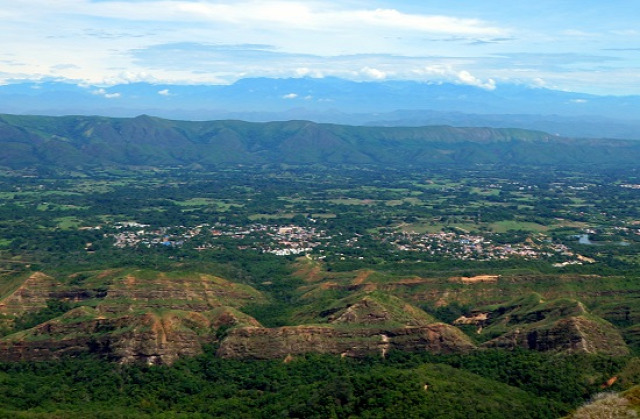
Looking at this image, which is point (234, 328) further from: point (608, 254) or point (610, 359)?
point (608, 254)

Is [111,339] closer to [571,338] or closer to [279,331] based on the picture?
[279,331]

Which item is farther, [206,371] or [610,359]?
[206,371]

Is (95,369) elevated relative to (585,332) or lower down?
lower down

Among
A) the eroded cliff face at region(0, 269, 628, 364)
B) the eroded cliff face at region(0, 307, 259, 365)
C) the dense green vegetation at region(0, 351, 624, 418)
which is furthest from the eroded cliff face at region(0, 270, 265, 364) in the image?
the dense green vegetation at region(0, 351, 624, 418)

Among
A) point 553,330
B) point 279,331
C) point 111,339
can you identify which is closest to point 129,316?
point 111,339

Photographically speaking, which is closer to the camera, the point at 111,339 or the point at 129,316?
the point at 111,339

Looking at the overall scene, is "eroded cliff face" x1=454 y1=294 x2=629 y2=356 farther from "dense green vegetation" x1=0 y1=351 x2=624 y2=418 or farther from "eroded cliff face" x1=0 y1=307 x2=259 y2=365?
"eroded cliff face" x1=0 y1=307 x2=259 y2=365

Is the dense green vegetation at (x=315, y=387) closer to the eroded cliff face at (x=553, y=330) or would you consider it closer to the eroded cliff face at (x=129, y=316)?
the eroded cliff face at (x=129, y=316)

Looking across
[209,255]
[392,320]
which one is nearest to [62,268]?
[209,255]
